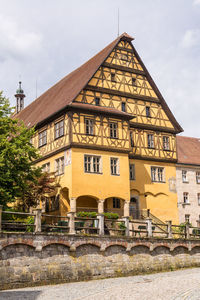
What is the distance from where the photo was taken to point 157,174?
3491cm

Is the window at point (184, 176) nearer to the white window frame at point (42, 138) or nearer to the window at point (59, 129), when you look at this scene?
the white window frame at point (42, 138)

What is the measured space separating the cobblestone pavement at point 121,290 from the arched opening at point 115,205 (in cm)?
891

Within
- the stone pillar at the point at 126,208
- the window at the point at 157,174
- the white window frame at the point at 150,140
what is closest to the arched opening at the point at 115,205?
the stone pillar at the point at 126,208

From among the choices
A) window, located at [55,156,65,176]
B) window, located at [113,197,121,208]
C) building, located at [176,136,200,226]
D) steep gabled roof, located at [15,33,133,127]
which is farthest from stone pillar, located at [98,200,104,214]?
building, located at [176,136,200,226]

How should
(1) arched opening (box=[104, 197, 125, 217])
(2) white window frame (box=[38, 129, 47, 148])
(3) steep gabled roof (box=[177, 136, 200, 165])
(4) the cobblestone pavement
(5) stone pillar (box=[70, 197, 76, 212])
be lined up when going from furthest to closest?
1. (3) steep gabled roof (box=[177, 136, 200, 165])
2. (2) white window frame (box=[38, 129, 47, 148])
3. (1) arched opening (box=[104, 197, 125, 217])
4. (5) stone pillar (box=[70, 197, 76, 212])
5. (4) the cobblestone pavement

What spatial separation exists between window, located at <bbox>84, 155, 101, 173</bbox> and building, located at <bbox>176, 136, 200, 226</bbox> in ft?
37.9

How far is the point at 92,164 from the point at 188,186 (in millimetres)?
13588

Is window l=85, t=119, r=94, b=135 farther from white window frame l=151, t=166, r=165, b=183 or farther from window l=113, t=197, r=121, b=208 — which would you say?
white window frame l=151, t=166, r=165, b=183

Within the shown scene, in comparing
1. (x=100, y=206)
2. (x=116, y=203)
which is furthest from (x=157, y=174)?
(x=100, y=206)

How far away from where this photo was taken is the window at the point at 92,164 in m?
29.8

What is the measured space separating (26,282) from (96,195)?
10.9m

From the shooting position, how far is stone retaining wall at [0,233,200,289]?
19.3 metres

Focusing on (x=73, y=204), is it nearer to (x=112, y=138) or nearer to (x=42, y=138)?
(x=112, y=138)


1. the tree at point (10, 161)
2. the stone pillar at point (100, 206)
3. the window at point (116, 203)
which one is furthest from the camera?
the window at point (116, 203)
